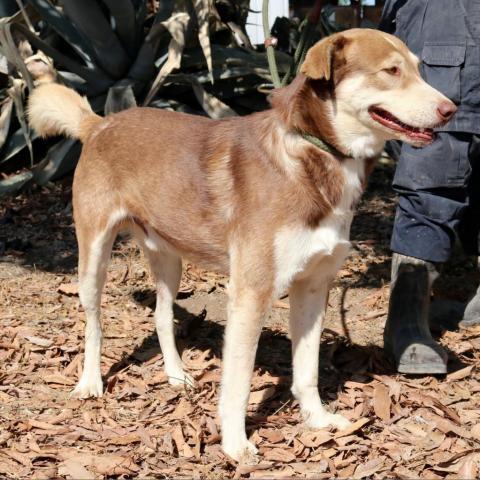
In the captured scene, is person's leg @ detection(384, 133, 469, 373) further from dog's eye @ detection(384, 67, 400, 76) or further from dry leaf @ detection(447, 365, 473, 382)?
dog's eye @ detection(384, 67, 400, 76)

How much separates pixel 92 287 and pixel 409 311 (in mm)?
1750

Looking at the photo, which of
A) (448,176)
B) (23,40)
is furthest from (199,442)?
(23,40)

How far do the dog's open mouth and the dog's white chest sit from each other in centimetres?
22

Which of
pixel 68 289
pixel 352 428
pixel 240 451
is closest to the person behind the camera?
pixel 240 451

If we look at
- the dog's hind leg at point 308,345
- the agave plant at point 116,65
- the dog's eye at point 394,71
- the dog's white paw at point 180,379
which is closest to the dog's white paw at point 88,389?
the dog's white paw at point 180,379

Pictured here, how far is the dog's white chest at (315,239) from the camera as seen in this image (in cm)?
357

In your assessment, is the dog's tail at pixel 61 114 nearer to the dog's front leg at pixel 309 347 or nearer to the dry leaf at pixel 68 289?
the dry leaf at pixel 68 289

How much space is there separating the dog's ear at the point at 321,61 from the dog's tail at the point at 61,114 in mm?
1514

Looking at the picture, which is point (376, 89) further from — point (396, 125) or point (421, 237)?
point (421, 237)

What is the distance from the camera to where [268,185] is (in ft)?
11.9

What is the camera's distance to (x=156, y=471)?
3.63 m

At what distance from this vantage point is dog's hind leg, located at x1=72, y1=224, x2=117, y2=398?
14.1ft

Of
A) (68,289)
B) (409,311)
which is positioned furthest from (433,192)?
(68,289)

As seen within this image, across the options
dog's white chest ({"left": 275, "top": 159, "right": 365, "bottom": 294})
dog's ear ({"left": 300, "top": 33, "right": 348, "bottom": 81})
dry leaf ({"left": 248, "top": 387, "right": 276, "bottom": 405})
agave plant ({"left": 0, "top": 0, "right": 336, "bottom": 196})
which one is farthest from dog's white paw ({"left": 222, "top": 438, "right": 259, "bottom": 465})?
agave plant ({"left": 0, "top": 0, "right": 336, "bottom": 196})
